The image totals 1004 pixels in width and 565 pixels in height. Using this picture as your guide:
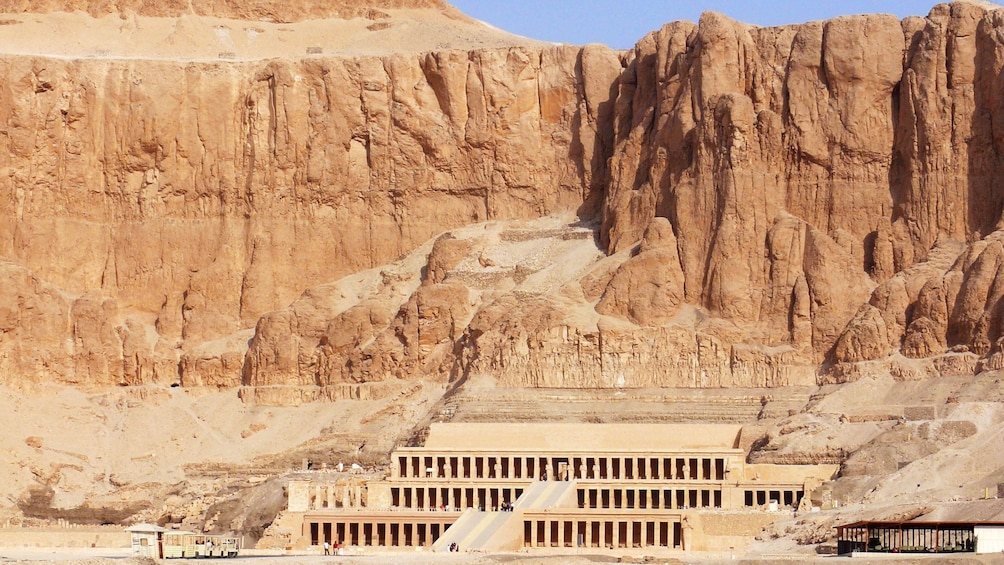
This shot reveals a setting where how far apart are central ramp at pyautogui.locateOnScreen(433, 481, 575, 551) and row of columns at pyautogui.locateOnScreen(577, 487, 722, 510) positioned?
1.52 metres

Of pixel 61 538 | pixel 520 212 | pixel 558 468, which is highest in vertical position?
pixel 520 212

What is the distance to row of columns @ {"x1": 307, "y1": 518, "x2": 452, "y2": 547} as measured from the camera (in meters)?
139

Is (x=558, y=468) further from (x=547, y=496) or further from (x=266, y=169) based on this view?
(x=266, y=169)

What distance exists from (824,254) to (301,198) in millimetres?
37354

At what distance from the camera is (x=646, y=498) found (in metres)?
146

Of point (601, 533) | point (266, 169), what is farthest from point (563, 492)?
point (266, 169)

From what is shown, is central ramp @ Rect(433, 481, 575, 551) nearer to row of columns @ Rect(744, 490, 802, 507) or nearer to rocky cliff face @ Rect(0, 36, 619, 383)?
row of columns @ Rect(744, 490, 802, 507)

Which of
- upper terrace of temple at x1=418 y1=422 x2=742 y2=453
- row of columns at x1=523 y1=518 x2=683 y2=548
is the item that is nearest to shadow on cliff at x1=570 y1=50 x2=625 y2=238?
upper terrace of temple at x1=418 y1=422 x2=742 y2=453

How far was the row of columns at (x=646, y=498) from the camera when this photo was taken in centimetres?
14350

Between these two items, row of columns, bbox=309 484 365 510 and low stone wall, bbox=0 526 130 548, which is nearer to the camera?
low stone wall, bbox=0 526 130 548

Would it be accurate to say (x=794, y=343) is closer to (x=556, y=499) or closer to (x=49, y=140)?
(x=556, y=499)

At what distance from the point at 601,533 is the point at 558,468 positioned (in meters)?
13.4

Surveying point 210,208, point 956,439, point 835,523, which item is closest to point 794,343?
point 956,439

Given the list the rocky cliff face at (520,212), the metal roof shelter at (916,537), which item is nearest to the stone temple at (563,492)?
the rocky cliff face at (520,212)
